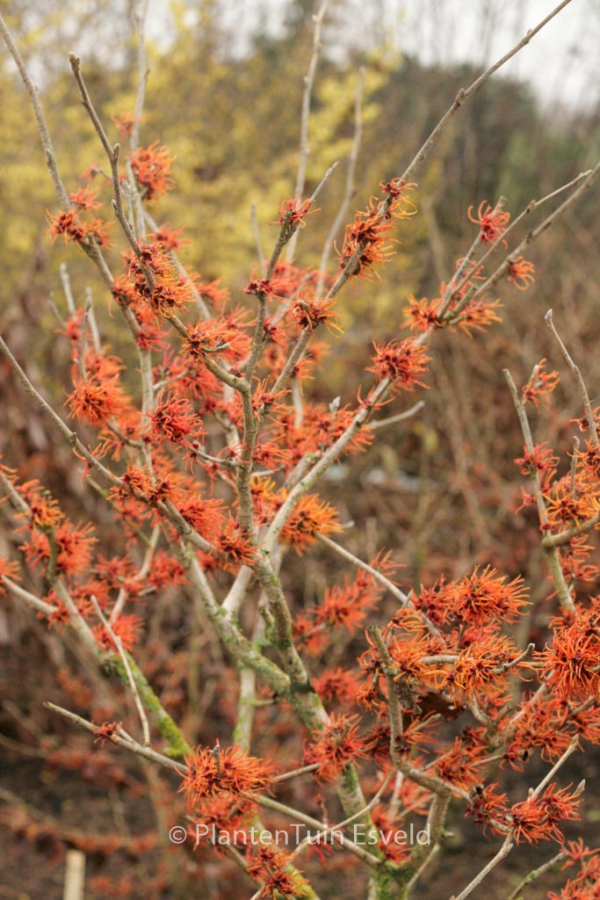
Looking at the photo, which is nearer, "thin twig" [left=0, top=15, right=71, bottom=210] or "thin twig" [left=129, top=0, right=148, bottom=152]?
"thin twig" [left=0, top=15, right=71, bottom=210]

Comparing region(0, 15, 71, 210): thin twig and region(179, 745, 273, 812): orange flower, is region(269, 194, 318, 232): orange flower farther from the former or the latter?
region(179, 745, 273, 812): orange flower

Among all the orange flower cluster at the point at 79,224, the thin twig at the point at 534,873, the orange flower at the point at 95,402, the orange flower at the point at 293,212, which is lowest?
the thin twig at the point at 534,873

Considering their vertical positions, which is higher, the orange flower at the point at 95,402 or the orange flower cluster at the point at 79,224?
the orange flower cluster at the point at 79,224

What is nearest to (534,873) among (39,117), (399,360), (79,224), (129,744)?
(129,744)

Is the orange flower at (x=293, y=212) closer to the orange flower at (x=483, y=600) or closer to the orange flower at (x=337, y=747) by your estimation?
the orange flower at (x=483, y=600)

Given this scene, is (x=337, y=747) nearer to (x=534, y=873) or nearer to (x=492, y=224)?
(x=534, y=873)

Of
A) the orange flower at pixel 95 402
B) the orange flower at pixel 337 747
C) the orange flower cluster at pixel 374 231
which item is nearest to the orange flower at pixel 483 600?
the orange flower at pixel 337 747

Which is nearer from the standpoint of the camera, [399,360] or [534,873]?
[534,873]

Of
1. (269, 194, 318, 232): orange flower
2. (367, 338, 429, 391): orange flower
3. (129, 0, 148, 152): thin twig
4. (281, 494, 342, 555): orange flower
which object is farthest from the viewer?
(129, 0, 148, 152): thin twig

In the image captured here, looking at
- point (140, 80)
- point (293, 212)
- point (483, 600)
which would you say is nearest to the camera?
point (293, 212)

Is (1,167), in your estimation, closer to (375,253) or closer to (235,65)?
(235,65)

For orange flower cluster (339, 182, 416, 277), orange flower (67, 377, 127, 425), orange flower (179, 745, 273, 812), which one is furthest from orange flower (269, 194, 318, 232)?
orange flower (179, 745, 273, 812)

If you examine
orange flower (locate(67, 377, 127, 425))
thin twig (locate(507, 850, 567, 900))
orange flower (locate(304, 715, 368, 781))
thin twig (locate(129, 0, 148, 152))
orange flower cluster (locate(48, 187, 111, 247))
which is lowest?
thin twig (locate(507, 850, 567, 900))

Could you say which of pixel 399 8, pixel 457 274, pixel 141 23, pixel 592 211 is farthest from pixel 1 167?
pixel 457 274
